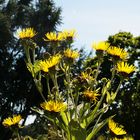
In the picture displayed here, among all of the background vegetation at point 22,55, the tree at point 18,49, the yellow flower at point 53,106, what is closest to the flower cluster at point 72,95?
the yellow flower at point 53,106

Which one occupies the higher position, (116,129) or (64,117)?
(64,117)

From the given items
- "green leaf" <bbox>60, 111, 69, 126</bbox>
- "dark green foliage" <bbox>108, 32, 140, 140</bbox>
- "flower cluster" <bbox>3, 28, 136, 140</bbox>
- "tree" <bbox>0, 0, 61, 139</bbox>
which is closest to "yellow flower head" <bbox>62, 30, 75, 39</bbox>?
"flower cluster" <bbox>3, 28, 136, 140</bbox>

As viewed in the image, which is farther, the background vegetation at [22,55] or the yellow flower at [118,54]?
the background vegetation at [22,55]

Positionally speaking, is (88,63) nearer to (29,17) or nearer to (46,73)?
(29,17)

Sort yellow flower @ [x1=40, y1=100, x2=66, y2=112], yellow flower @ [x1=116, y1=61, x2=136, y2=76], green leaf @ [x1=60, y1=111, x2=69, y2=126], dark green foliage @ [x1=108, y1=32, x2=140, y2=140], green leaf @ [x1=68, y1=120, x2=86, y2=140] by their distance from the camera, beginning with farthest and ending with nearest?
1. dark green foliage @ [x1=108, y1=32, x2=140, y2=140]
2. yellow flower @ [x1=116, y1=61, x2=136, y2=76]
3. green leaf @ [x1=60, y1=111, x2=69, y2=126]
4. green leaf @ [x1=68, y1=120, x2=86, y2=140]
5. yellow flower @ [x1=40, y1=100, x2=66, y2=112]

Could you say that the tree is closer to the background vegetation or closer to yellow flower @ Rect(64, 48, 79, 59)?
the background vegetation

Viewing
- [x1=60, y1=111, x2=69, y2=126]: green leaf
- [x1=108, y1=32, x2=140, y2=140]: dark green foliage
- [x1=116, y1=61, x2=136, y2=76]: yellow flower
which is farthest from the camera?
[x1=108, y1=32, x2=140, y2=140]: dark green foliage

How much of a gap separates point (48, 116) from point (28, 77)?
32.7 meters

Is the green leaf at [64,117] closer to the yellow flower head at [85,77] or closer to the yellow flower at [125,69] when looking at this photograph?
the yellow flower head at [85,77]

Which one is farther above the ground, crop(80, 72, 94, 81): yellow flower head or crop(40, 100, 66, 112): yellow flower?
crop(80, 72, 94, 81): yellow flower head

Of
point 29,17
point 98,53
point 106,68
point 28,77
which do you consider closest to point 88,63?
point 106,68

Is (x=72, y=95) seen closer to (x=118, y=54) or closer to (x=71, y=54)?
(x=71, y=54)

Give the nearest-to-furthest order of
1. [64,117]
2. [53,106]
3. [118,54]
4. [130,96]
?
[53,106]
[64,117]
[118,54]
[130,96]

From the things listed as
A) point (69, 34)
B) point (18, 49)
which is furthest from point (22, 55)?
point (69, 34)
